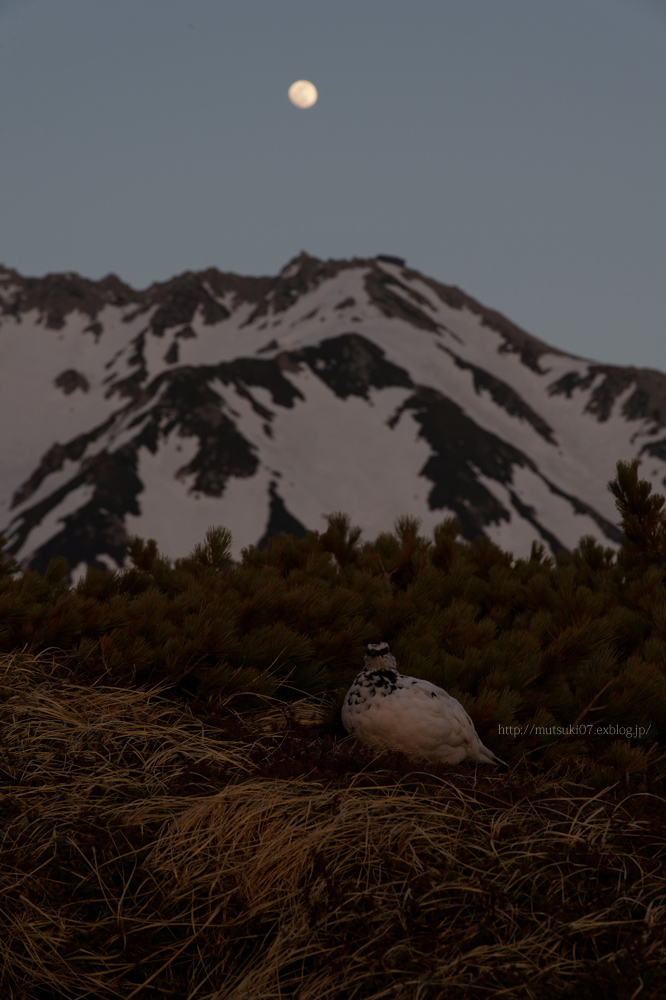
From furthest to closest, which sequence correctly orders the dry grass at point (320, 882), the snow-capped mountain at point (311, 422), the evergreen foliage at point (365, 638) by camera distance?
1. the snow-capped mountain at point (311, 422)
2. the evergreen foliage at point (365, 638)
3. the dry grass at point (320, 882)

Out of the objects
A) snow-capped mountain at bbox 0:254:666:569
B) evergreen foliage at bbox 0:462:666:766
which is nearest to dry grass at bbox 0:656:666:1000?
evergreen foliage at bbox 0:462:666:766

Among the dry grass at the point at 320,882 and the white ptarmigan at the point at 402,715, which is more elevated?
the white ptarmigan at the point at 402,715

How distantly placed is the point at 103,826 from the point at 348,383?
126 meters

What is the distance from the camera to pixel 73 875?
13.3ft

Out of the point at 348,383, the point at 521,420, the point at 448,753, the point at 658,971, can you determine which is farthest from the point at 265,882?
the point at 521,420

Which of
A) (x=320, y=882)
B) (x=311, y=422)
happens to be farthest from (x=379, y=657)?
(x=311, y=422)

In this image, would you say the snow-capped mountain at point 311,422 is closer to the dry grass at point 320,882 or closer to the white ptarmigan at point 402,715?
the white ptarmigan at point 402,715

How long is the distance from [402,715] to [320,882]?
1.08 metres

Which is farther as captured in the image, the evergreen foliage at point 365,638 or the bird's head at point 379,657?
the evergreen foliage at point 365,638

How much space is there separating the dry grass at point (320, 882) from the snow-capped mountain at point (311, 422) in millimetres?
83558

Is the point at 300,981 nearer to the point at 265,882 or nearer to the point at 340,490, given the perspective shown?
the point at 265,882

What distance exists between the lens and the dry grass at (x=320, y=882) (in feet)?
11.5

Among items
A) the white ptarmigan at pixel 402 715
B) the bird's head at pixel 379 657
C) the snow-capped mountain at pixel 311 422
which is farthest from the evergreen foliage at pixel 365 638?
the snow-capped mountain at pixel 311 422

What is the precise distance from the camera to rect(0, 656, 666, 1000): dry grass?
11.5 feet
